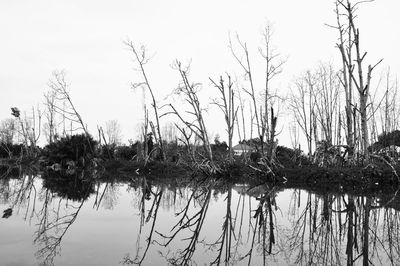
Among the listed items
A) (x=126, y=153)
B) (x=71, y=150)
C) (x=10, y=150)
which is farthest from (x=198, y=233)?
(x=10, y=150)

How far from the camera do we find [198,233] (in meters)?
5.13

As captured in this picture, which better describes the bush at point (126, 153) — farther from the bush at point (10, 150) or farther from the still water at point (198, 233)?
the still water at point (198, 233)

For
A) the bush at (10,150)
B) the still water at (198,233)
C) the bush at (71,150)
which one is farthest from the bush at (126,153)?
the still water at (198,233)

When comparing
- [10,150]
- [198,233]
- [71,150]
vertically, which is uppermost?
A: [10,150]

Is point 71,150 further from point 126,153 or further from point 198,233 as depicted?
point 198,233

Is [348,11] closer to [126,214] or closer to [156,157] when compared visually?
[126,214]

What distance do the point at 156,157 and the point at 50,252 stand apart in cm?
2345

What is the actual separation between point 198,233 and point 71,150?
76.3ft

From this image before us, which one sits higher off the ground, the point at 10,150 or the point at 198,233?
the point at 10,150

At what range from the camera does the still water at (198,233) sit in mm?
3699

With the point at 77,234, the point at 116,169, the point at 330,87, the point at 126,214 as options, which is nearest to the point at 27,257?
the point at 77,234

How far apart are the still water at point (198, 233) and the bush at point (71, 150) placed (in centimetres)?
1838

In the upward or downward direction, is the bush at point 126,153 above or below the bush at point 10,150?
below

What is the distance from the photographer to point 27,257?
3.49 m
